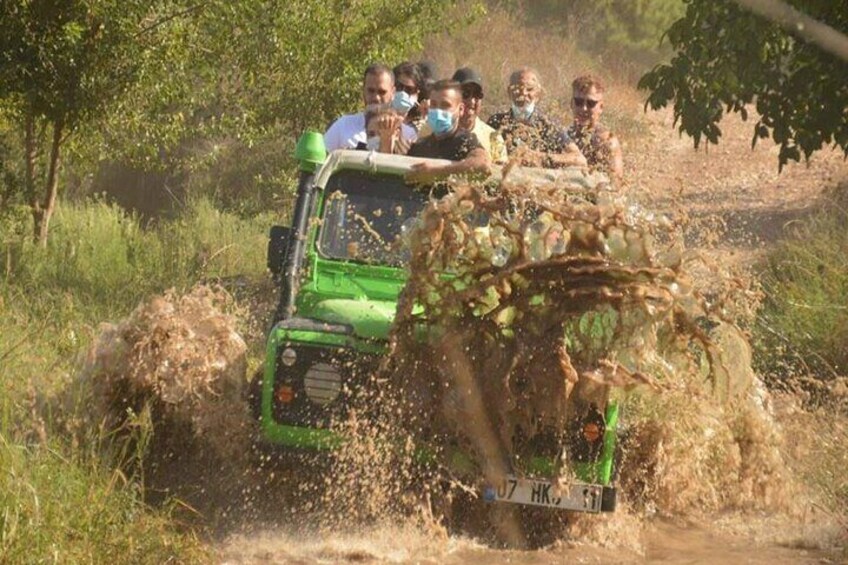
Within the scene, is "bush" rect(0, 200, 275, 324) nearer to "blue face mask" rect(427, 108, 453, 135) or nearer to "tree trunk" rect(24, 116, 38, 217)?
"tree trunk" rect(24, 116, 38, 217)

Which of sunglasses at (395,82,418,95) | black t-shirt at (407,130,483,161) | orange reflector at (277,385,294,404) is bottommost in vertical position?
orange reflector at (277,385,294,404)

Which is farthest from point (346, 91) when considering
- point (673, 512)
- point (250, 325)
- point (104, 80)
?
point (673, 512)

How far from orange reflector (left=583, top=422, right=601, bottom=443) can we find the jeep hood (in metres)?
0.97

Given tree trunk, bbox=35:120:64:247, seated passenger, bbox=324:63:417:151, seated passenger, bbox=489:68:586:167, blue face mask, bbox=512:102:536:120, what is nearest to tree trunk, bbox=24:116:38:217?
tree trunk, bbox=35:120:64:247

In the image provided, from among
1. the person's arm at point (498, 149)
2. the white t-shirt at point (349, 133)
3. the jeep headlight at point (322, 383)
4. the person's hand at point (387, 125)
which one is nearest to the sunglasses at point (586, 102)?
the white t-shirt at point (349, 133)

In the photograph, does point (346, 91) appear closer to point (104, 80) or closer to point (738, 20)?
point (104, 80)

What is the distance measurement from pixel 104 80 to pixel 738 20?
18.6 feet

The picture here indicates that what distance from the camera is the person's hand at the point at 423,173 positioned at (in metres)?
7.98

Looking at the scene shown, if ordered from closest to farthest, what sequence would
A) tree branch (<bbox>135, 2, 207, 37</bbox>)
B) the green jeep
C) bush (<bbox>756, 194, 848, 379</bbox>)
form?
1. the green jeep
2. bush (<bbox>756, 194, 848, 379</bbox>)
3. tree branch (<bbox>135, 2, 207, 37</bbox>)

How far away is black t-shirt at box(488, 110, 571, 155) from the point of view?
8531 millimetres

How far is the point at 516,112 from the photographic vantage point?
32.0ft

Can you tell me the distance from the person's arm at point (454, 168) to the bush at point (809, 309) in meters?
3.13

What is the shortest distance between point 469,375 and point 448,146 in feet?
6.80

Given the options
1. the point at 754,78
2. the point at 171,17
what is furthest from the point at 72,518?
the point at 171,17
